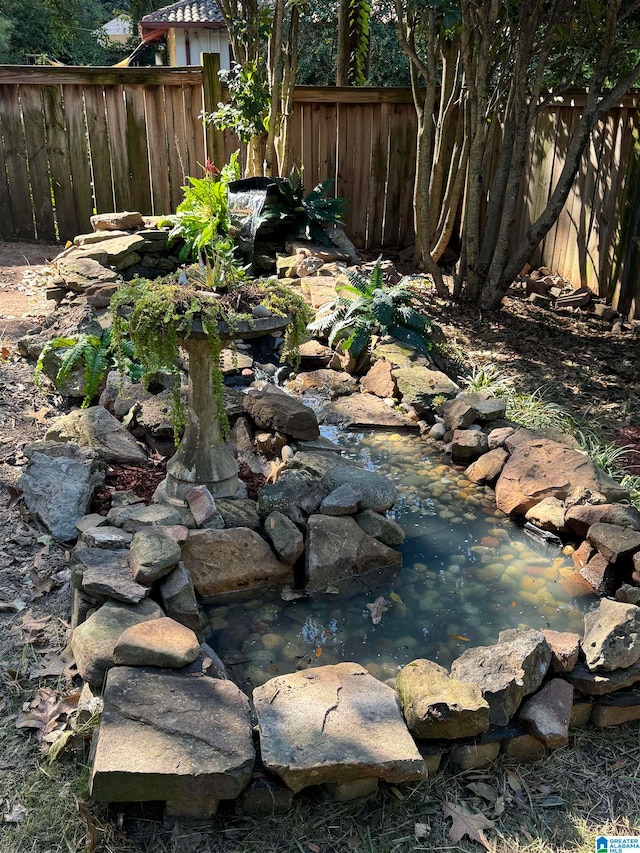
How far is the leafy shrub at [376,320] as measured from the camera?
5590mm

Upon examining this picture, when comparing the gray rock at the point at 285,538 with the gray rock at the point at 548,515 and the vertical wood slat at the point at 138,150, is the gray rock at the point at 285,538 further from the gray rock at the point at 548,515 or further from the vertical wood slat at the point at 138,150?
the vertical wood slat at the point at 138,150

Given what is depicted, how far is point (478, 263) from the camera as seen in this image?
7035 mm

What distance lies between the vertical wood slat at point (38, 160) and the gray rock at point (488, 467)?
250 inches

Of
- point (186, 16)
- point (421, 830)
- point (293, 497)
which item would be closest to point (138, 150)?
point (293, 497)

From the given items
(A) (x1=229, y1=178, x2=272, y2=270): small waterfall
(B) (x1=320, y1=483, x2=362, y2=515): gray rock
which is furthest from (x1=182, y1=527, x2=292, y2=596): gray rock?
(A) (x1=229, y1=178, x2=272, y2=270): small waterfall

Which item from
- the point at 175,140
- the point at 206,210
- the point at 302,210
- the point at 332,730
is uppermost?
the point at 175,140

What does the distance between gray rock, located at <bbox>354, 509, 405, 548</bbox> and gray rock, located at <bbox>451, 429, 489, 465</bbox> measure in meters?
0.95

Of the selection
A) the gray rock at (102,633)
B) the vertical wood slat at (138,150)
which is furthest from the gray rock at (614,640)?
the vertical wood slat at (138,150)

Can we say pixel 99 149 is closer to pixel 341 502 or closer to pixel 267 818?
pixel 341 502

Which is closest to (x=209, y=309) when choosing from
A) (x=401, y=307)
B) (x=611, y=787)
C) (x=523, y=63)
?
(x=611, y=787)

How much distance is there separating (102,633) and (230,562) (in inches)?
30.9

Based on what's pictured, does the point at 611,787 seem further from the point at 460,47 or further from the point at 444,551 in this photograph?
the point at 460,47

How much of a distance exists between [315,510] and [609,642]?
141cm

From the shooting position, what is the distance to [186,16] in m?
20.9
